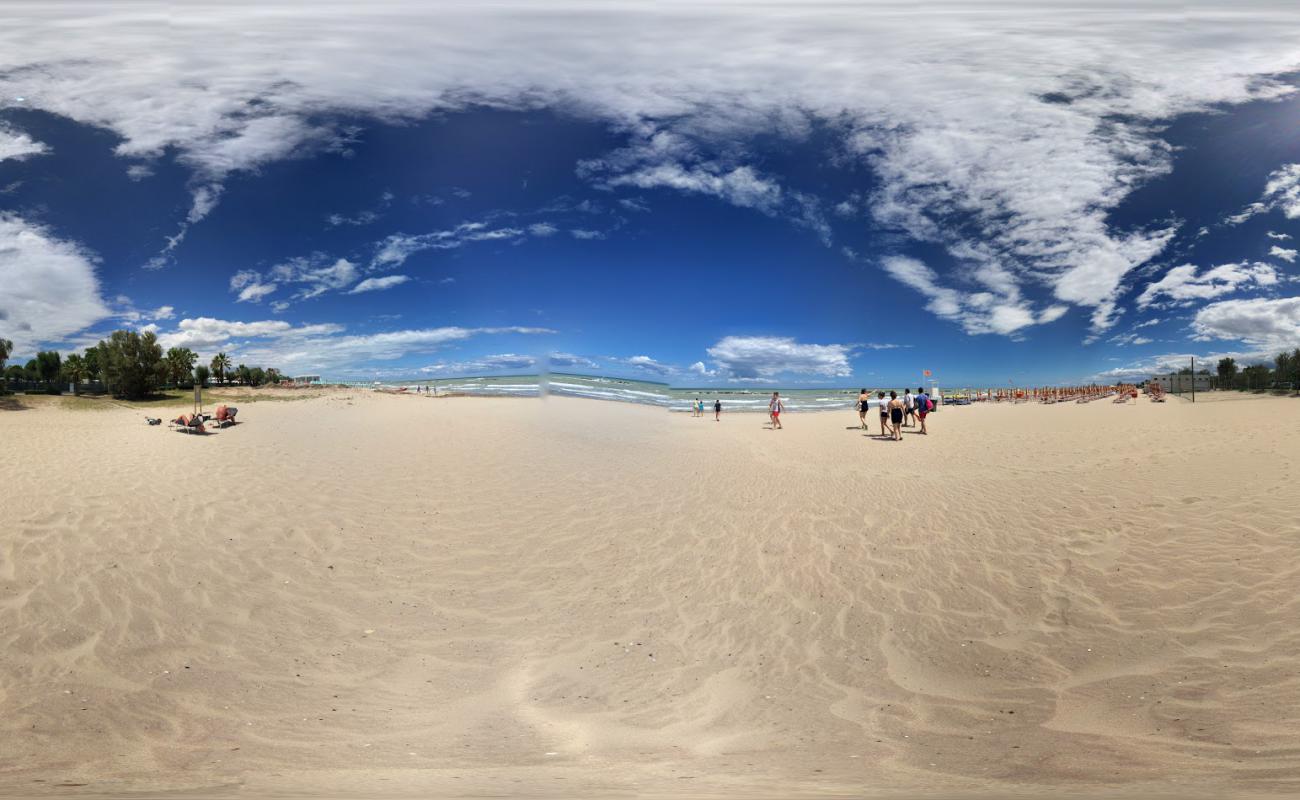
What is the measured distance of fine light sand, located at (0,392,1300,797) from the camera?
3740 mm

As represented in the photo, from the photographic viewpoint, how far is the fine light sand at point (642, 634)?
3.74 metres

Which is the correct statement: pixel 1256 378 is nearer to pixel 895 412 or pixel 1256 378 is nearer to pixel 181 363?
pixel 895 412

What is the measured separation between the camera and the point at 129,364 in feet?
126

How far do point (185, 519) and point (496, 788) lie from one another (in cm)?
699

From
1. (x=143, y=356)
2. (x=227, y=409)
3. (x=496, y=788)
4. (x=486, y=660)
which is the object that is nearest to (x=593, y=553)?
(x=486, y=660)

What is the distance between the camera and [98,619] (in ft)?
18.0

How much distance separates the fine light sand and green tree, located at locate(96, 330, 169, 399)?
3573 centimetres

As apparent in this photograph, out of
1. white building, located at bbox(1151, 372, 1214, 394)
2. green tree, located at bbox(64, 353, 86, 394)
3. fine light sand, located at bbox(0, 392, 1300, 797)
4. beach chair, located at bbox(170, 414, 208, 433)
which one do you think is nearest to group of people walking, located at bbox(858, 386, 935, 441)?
fine light sand, located at bbox(0, 392, 1300, 797)

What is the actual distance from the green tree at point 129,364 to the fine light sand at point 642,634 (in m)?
35.7

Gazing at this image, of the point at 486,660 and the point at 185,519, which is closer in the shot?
the point at 486,660

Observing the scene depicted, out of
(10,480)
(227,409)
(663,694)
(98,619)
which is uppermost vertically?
(227,409)

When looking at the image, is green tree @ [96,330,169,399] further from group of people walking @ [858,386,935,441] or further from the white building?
the white building

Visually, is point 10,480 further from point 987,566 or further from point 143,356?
point 143,356

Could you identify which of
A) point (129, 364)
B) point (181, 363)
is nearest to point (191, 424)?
point (129, 364)
